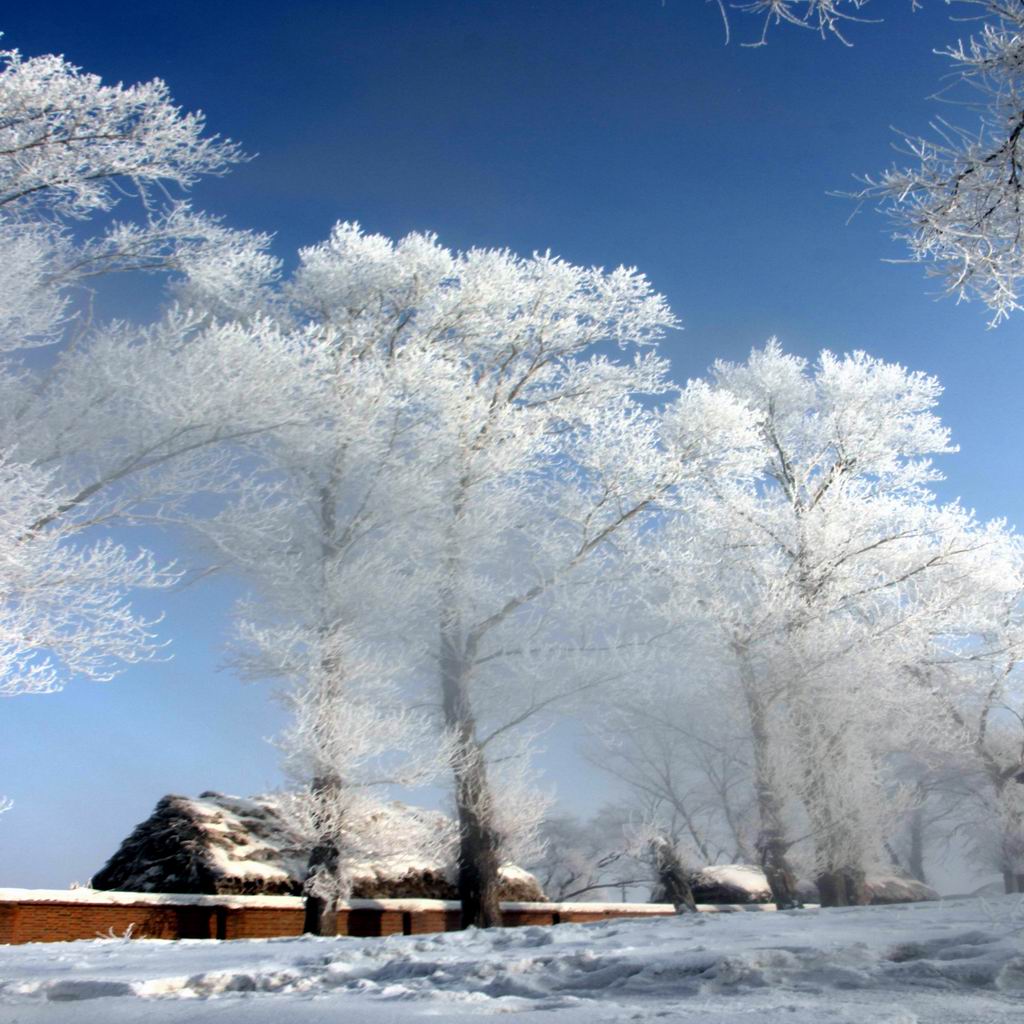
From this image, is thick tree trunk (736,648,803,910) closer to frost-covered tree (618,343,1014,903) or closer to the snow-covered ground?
frost-covered tree (618,343,1014,903)

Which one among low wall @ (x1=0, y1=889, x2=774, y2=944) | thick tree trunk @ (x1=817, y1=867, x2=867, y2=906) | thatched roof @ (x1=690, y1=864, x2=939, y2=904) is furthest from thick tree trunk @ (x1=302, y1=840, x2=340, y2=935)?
thatched roof @ (x1=690, y1=864, x2=939, y2=904)

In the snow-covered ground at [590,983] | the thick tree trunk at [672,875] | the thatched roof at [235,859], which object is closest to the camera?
the snow-covered ground at [590,983]

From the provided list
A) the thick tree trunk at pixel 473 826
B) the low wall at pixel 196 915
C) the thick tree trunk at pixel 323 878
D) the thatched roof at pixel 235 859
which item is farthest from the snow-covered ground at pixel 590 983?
the thick tree trunk at pixel 473 826

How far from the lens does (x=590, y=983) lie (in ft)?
10.4

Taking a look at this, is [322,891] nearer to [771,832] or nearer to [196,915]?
[196,915]

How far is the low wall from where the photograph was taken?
31.7ft

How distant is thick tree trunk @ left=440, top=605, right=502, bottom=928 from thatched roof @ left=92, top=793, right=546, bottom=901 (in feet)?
2.52

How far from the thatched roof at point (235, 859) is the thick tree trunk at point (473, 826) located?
769mm

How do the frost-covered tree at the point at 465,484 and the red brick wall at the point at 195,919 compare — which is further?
the frost-covered tree at the point at 465,484

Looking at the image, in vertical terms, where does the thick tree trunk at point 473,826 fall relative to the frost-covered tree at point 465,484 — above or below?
below

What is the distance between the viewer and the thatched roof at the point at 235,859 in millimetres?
12734

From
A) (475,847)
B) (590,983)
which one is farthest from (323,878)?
(590,983)

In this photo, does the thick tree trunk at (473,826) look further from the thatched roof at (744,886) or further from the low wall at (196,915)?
the thatched roof at (744,886)

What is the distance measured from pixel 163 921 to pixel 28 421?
701 centimetres
